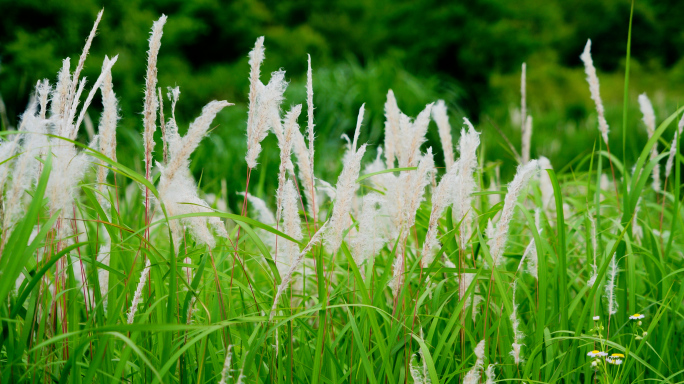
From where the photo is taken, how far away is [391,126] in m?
1.70

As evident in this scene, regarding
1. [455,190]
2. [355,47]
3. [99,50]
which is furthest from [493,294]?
[355,47]

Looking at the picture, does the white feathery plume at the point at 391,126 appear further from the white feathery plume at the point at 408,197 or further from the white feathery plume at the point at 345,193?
the white feathery plume at the point at 345,193

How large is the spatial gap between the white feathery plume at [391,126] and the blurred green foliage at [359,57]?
646mm

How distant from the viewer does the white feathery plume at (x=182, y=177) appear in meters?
1.06

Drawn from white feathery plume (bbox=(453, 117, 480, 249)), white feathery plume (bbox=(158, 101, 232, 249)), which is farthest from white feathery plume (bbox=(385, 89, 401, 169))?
white feathery plume (bbox=(158, 101, 232, 249))

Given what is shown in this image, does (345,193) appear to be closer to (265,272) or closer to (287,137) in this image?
(287,137)

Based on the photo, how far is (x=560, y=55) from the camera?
2384 centimetres

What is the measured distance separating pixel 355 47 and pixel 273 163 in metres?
12.0

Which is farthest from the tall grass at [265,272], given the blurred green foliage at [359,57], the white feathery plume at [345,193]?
the blurred green foliage at [359,57]

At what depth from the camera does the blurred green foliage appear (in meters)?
6.33

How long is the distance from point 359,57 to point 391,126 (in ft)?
46.4

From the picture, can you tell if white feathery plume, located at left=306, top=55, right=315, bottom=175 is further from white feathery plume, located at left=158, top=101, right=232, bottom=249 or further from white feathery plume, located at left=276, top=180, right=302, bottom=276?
white feathery plume, located at left=158, top=101, right=232, bottom=249

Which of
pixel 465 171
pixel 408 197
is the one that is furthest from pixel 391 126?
pixel 408 197

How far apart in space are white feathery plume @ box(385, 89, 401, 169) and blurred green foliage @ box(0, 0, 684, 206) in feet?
2.12
